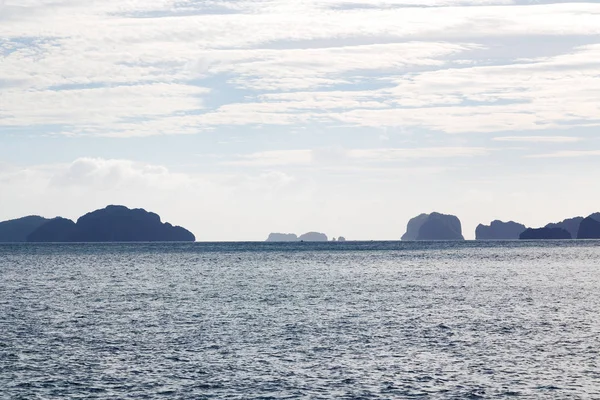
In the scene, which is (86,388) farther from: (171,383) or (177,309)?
(177,309)

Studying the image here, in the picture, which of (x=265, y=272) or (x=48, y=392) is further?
(x=265, y=272)

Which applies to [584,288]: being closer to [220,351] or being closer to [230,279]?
[230,279]

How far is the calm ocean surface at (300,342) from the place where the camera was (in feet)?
150

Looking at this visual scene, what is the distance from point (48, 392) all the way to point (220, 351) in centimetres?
1584

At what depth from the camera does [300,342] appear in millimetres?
61500

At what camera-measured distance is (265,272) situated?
16412 cm

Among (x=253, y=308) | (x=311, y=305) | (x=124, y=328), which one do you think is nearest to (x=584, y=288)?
(x=311, y=305)

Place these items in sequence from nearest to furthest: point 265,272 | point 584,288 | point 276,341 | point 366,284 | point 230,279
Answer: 1. point 276,341
2. point 584,288
3. point 366,284
4. point 230,279
5. point 265,272

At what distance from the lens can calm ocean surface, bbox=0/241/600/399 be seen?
45.6 meters

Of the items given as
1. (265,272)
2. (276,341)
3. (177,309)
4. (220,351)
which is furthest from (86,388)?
(265,272)

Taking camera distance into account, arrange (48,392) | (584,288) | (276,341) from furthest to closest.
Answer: (584,288) < (276,341) < (48,392)

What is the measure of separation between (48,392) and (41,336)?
72.5 ft

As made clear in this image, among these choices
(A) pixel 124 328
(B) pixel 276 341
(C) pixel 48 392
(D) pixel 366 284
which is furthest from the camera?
(D) pixel 366 284

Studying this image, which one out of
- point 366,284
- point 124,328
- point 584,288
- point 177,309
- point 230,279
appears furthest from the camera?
point 230,279
